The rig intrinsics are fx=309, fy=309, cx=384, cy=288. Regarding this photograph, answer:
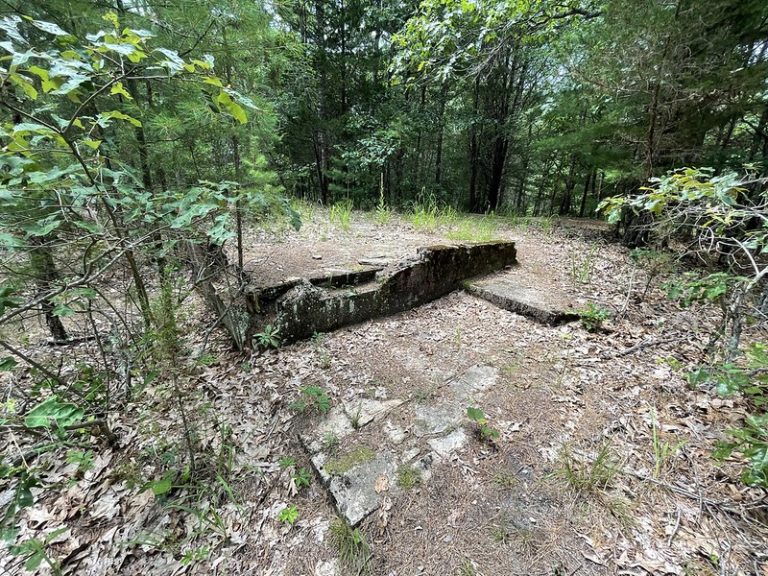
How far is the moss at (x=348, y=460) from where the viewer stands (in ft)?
5.91

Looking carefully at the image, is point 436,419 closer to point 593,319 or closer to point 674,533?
point 674,533

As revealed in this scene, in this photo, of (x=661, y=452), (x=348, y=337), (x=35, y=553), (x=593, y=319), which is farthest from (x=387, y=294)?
(x=35, y=553)

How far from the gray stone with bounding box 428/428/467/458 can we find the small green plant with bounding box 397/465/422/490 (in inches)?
7.4

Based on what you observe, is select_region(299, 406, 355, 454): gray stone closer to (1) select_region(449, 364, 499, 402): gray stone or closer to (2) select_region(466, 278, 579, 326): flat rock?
(1) select_region(449, 364, 499, 402): gray stone

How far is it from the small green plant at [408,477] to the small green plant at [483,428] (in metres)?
0.47

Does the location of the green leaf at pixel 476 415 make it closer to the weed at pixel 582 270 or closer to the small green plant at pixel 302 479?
the small green plant at pixel 302 479

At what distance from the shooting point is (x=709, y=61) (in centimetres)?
370

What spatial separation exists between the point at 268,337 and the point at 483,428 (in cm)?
186

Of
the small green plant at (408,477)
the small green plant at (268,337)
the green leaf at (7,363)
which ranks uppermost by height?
the green leaf at (7,363)

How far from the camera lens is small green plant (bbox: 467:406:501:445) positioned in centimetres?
193

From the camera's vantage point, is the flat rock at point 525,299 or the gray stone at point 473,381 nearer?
the gray stone at point 473,381

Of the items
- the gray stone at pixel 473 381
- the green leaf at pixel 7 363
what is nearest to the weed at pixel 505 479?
the gray stone at pixel 473 381

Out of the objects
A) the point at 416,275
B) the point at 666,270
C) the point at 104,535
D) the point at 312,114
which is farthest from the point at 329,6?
the point at 104,535

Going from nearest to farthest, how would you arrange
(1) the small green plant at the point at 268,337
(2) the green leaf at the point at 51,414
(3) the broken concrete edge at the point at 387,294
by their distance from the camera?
(2) the green leaf at the point at 51,414 → (1) the small green plant at the point at 268,337 → (3) the broken concrete edge at the point at 387,294
